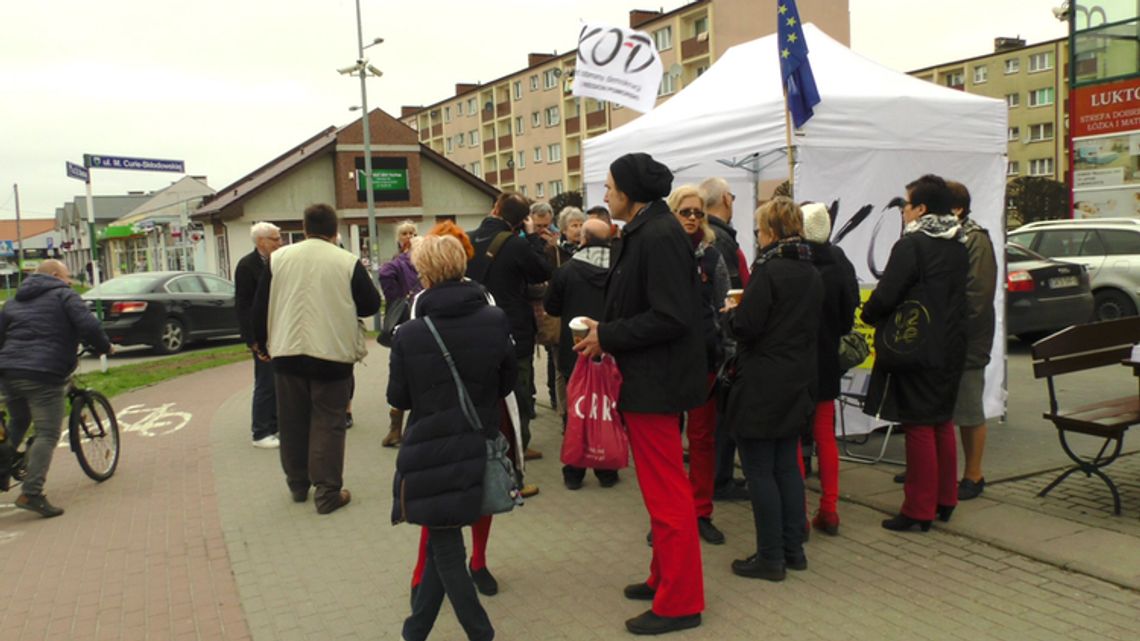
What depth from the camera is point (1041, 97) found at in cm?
5847

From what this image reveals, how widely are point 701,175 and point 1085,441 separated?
4.23 meters

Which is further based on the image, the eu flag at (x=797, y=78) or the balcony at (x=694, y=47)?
the balcony at (x=694, y=47)

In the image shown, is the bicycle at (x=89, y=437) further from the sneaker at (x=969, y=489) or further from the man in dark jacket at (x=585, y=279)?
the sneaker at (x=969, y=489)

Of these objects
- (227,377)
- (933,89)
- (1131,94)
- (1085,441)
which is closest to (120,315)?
A: (227,377)

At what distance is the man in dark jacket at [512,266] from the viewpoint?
6027 millimetres

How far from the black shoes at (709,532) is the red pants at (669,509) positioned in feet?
3.60

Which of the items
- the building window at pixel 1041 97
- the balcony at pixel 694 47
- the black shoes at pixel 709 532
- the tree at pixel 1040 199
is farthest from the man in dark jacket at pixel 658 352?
the building window at pixel 1041 97

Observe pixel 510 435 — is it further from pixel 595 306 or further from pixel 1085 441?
pixel 1085 441

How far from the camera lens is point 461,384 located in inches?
136

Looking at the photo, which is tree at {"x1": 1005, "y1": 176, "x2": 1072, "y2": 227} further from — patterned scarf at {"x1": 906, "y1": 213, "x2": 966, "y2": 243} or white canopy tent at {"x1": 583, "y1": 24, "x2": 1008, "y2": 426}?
patterned scarf at {"x1": 906, "y1": 213, "x2": 966, "y2": 243}

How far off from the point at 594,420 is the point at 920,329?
183cm

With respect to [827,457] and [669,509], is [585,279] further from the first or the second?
[669,509]

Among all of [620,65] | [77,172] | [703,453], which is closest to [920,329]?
[703,453]

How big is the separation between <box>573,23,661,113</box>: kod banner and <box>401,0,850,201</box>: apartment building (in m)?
35.5
